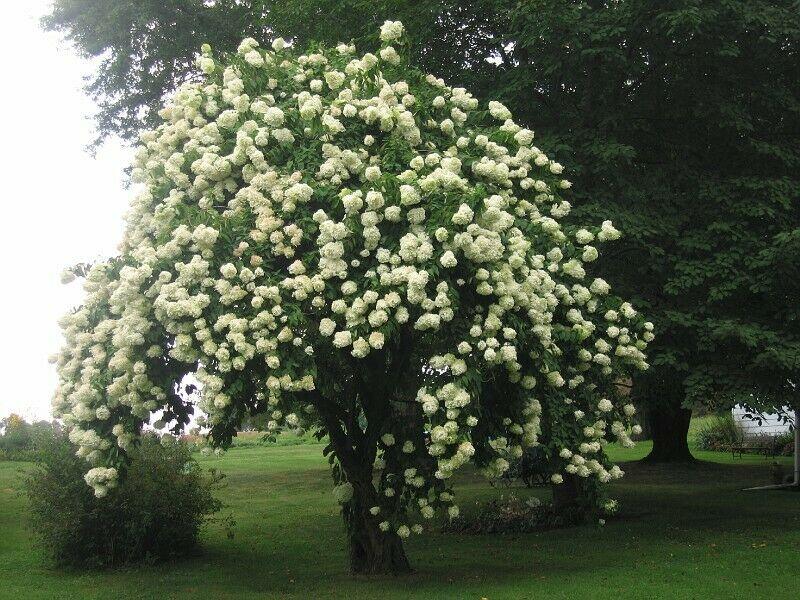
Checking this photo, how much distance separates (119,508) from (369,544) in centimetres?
449

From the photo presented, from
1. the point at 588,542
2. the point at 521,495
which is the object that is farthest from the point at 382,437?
the point at 521,495

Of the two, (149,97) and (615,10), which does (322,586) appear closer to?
(615,10)

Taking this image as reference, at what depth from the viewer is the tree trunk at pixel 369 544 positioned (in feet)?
43.3

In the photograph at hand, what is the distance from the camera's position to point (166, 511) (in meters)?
15.4

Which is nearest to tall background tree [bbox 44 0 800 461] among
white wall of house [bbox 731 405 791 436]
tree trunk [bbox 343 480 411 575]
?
tree trunk [bbox 343 480 411 575]

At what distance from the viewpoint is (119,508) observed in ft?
49.3

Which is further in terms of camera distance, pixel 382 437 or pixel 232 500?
pixel 232 500

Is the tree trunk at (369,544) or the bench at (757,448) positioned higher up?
the bench at (757,448)

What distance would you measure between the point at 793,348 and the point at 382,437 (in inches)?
287

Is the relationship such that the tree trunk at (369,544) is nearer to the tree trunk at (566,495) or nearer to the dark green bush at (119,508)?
the dark green bush at (119,508)

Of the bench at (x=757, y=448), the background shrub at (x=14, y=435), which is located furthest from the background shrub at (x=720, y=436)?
the background shrub at (x=14, y=435)

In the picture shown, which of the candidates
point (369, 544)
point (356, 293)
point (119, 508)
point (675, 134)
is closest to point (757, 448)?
point (675, 134)

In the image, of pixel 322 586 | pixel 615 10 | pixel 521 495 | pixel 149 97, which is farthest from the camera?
pixel 149 97

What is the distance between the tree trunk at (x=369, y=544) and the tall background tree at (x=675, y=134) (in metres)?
5.44
